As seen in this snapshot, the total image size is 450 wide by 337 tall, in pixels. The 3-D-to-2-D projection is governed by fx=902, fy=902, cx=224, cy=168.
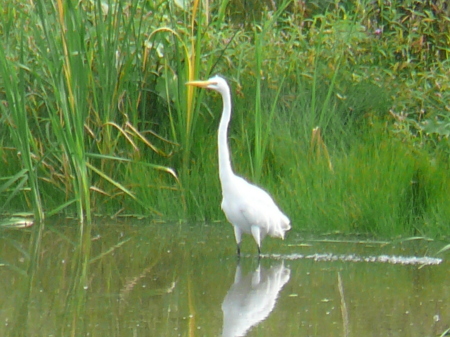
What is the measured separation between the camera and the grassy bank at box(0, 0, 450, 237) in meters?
6.43

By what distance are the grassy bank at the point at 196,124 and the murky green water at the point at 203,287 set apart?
385 mm

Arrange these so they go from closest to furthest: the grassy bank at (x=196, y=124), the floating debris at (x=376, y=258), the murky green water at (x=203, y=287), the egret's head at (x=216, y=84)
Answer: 1. the murky green water at (x=203, y=287)
2. the floating debris at (x=376, y=258)
3. the egret's head at (x=216, y=84)
4. the grassy bank at (x=196, y=124)

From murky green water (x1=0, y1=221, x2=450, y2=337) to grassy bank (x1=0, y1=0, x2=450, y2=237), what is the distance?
1.26ft

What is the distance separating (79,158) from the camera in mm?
6516

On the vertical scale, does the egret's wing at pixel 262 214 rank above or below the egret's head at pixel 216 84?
below

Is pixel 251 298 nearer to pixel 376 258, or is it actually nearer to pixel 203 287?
pixel 203 287

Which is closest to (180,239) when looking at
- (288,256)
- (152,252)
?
(152,252)

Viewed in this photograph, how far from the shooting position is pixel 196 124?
7191 millimetres

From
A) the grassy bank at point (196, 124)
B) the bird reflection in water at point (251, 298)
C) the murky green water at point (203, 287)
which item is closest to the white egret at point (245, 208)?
the murky green water at point (203, 287)

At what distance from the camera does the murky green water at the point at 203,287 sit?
412 cm

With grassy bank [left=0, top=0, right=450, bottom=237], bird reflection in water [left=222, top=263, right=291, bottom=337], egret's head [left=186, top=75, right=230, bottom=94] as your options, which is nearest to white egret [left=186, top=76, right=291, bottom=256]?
egret's head [left=186, top=75, right=230, bottom=94]

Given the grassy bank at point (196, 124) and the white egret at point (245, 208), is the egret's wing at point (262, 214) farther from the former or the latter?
A: the grassy bank at point (196, 124)

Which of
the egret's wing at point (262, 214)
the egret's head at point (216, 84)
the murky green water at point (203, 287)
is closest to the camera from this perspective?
the murky green water at point (203, 287)

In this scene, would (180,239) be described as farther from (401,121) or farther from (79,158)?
(401,121)
